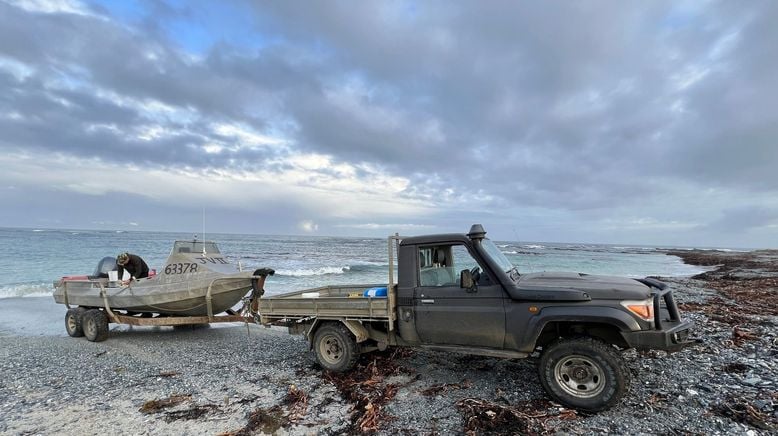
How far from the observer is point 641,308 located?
444 cm

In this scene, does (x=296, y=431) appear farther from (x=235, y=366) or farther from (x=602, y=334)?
(x=602, y=334)

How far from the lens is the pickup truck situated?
445cm

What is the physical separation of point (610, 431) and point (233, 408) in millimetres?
4524

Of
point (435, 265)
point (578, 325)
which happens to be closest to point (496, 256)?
point (435, 265)

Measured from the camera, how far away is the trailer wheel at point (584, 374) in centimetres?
438

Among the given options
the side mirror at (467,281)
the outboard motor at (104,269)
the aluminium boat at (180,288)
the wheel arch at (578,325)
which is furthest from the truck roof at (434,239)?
the outboard motor at (104,269)

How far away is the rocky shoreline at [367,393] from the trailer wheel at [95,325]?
90 cm

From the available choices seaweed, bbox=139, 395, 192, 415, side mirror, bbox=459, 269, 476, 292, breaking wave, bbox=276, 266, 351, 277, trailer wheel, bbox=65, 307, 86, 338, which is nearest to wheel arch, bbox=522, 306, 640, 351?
side mirror, bbox=459, 269, 476, 292

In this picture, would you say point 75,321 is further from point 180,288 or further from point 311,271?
point 311,271

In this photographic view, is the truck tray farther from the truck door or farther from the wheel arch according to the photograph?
the wheel arch

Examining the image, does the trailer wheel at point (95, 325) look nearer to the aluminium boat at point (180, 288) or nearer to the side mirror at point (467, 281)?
the aluminium boat at point (180, 288)

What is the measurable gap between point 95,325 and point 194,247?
Result: 114 inches

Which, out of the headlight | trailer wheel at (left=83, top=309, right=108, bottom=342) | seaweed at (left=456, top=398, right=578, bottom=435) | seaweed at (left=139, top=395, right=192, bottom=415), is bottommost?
seaweed at (left=139, top=395, right=192, bottom=415)

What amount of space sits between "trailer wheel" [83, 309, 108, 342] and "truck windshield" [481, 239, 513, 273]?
928 centimetres
